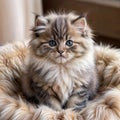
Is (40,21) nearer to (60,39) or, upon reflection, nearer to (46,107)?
(60,39)

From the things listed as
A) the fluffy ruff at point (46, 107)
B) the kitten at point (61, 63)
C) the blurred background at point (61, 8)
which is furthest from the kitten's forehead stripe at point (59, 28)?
the blurred background at point (61, 8)

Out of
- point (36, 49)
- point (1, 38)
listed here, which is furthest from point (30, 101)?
point (1, 38)

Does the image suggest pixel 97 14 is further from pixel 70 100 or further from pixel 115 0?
pixel 70 100

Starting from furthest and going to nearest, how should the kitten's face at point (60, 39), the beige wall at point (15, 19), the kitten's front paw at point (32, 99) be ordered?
the beige wall at point (15, 19)
the kitten's front paw at point (32, 99)
the kitten's face at point (60, 39)

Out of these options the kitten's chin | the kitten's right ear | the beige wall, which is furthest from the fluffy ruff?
the beige wall

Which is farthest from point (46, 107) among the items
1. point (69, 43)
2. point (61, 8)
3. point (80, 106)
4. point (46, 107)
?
point (61, 8)

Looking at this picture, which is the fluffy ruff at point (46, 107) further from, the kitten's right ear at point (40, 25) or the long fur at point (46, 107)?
the kitten's right ear at point (40, 25)

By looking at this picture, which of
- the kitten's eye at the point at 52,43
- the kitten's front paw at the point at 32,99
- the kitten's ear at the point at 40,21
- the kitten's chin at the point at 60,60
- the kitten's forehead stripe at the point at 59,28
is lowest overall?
the kitten's front paw at the point at 32,99
